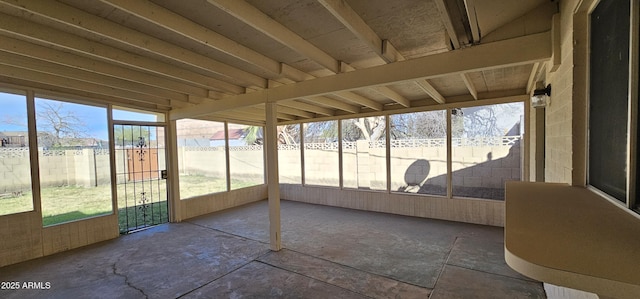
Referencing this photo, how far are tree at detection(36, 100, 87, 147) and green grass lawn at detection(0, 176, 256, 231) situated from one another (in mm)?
769

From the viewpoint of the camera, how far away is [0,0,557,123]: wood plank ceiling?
1.90 m

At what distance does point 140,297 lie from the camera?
8.96ft

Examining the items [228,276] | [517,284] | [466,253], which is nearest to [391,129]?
[466,253]

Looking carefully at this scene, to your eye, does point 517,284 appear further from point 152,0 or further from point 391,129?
point 152,0

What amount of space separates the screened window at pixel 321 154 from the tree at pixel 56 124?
4.83 metres

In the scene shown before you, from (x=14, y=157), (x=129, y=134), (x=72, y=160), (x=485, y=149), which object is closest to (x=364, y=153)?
(x=485, y=149)

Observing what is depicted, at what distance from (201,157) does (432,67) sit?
19.0 feet

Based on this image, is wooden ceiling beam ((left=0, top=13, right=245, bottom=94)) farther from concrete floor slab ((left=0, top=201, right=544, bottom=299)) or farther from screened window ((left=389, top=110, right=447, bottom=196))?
screened window ((left=389, top=110, right=447, bottom=196))

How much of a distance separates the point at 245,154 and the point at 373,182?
3731 millimetres

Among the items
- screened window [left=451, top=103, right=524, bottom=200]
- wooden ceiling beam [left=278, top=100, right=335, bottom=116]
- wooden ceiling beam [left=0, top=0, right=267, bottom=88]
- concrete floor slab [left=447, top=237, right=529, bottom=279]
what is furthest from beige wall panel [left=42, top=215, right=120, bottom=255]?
screened window [left=451, top=103, right=524, bottom=200]

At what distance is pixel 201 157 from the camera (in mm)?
6527

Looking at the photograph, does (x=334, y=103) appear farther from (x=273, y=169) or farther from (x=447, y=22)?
(x=447, y=22)

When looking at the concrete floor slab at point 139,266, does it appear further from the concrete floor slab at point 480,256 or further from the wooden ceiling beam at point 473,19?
the wooden ceiling beam at point 473,19

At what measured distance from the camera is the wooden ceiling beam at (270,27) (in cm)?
177
